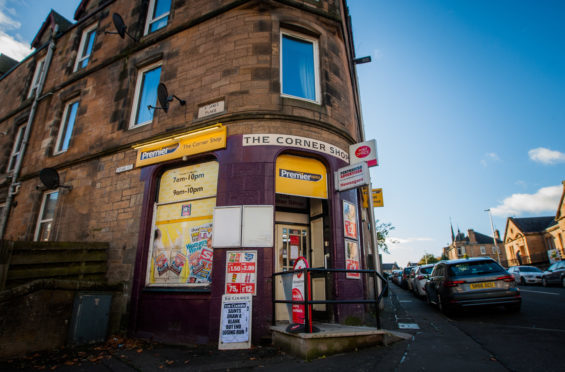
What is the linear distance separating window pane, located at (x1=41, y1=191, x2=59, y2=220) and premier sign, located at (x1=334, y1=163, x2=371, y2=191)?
1021 cm

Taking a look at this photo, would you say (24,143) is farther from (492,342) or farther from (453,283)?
(492,342)

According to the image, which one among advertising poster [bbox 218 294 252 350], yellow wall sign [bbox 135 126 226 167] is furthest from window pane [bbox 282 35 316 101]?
advertising poster [bbox 218 294 252 350]

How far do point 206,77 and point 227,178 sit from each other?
3.36m

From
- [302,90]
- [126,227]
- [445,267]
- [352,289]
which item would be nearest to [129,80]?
[126,227]

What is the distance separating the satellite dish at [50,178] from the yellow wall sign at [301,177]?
8312mm

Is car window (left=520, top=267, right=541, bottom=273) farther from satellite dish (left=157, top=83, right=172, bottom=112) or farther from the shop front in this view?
satellite dish (left=157, top=83, right=172, bottom=112)

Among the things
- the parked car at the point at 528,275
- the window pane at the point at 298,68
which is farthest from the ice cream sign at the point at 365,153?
the parked car at the point at 528,275

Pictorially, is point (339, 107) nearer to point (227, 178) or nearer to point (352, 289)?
point (227, 178)

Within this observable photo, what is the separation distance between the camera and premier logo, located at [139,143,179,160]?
8.33 metres

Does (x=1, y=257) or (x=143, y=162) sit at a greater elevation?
(x=143, y=162)

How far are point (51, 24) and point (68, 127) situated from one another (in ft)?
25.6

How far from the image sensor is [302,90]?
28.5 ft

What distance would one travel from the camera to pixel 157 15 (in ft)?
36.6

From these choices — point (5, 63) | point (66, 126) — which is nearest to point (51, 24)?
point (5, 63)
